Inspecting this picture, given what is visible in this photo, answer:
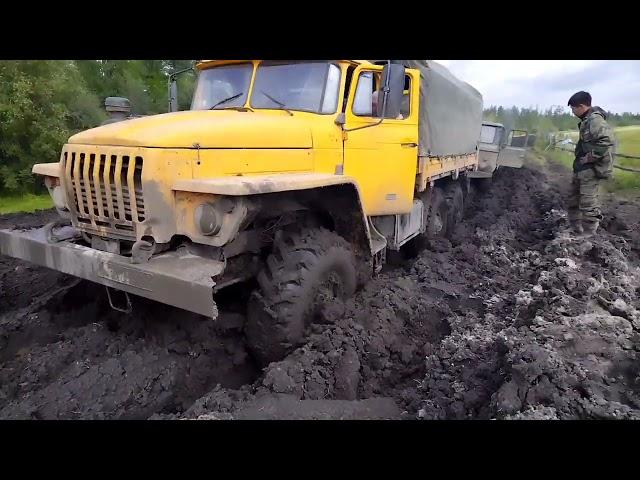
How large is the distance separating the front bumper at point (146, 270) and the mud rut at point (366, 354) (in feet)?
2.22

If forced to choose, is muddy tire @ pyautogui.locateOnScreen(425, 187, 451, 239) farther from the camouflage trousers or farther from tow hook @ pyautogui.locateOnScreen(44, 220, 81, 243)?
tow hook @ pyautogui.locateOnScreen(44, 220, 81, 243)

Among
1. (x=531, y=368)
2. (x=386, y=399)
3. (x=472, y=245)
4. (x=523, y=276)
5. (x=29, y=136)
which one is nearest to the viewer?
(x=531, y=368)

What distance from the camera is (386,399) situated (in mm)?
A: 2902

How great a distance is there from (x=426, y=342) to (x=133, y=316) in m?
2.60

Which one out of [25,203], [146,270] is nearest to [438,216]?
[146,270]

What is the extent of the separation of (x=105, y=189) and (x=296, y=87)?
76.3 inches

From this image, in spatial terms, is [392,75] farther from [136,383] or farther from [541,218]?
[541,218]

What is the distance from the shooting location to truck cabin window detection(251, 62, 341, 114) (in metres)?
3.93

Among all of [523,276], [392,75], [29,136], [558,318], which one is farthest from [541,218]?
[29,136]

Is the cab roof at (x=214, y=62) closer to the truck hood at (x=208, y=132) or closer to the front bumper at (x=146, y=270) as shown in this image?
the truck hood at (x=208, y=132)

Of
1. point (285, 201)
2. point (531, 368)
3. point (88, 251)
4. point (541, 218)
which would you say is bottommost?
point (541, 218)

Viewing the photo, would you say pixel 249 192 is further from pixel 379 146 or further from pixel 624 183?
pixel 624 183

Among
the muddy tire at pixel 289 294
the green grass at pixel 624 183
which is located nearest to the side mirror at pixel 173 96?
the muddy tire at pixel 289 294

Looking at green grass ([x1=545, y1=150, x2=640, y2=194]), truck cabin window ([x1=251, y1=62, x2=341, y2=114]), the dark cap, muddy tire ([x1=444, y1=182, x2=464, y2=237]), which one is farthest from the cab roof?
green grass ([x1=545, y1=150, x2=640, y2=194])
